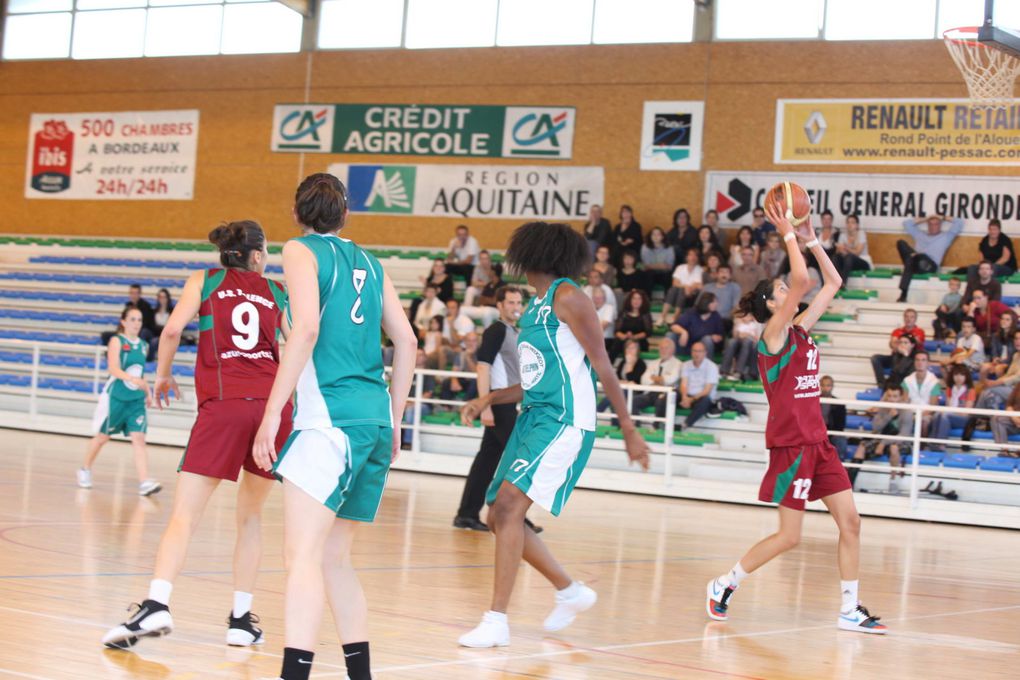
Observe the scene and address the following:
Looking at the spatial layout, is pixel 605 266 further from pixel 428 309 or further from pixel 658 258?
pixel 428 309

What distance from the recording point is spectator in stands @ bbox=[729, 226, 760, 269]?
16766 mm

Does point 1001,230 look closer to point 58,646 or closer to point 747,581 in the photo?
point 747,581

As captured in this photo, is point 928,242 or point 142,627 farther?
point 928,242

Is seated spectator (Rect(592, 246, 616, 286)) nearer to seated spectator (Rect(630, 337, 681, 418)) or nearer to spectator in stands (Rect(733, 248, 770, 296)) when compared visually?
spectator in stands (Rect(733, 248, 770, 296))

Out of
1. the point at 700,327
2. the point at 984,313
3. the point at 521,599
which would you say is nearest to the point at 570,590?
the point at 521,599

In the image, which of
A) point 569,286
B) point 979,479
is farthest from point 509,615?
point 979,479

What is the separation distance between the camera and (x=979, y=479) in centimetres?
1309

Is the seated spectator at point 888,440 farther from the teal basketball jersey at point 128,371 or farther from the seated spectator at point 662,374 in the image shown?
the teal basketball jersey at point 128,371

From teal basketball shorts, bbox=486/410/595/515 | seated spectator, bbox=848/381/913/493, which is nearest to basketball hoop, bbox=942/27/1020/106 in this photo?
seated spectator, bbox=848/381/913/493

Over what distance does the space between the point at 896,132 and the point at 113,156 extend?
558 inches

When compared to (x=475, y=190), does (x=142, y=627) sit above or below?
below

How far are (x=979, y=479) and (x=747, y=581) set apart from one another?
6.41m

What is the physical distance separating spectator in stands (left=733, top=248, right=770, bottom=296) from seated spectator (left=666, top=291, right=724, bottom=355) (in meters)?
1.02

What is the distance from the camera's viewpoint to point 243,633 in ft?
16.0
